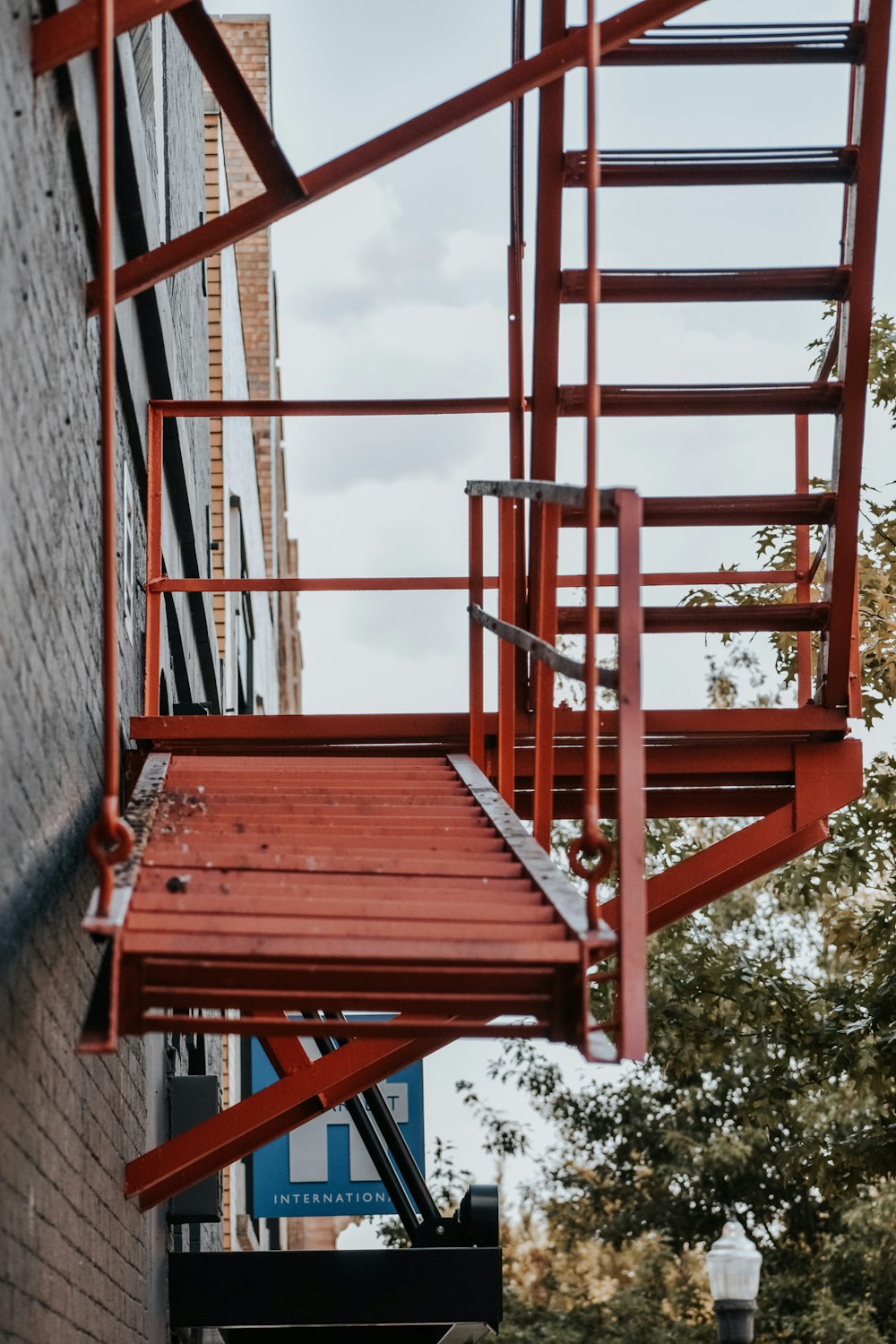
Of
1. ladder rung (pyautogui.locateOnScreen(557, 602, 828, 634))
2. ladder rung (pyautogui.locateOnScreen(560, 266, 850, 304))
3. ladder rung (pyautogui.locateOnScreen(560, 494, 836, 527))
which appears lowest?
ladder rung (pyautogui.locateOnScreen(557, 602, 828, 634))

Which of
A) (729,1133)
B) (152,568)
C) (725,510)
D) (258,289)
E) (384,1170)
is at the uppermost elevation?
(258,289)

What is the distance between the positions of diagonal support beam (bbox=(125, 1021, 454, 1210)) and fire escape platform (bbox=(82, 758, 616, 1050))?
5.03 ft

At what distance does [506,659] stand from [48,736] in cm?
200

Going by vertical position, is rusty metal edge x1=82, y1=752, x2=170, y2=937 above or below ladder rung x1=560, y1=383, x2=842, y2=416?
below

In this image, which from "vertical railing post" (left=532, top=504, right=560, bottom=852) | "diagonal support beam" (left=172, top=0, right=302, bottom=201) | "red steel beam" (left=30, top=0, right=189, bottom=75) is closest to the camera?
"red steel beam" (left=30, top=0, right=189, bottom=75)

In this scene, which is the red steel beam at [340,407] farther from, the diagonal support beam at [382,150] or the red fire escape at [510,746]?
the diagonal support beam at [382,150]

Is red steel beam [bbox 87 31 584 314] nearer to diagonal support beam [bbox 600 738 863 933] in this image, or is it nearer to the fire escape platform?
the fire escape platform

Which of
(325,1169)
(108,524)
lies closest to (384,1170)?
(325,1169)

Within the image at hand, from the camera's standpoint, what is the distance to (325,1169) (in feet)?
33.2

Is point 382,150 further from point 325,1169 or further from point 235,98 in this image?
point 325,1169

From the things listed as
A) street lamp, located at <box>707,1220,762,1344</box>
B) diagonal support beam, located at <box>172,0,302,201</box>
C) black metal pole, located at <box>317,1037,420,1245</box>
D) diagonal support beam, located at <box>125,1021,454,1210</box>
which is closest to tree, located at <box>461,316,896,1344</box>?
street lamp, located at <box>707,1220,762,1344</box>

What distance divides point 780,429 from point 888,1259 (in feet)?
51.3

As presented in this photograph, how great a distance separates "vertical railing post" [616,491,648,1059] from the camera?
3348mm

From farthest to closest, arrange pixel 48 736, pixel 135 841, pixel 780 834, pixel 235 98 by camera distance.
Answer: pixel 780 834
pixel 235 98
pixel 135 841
pixel 48 736
